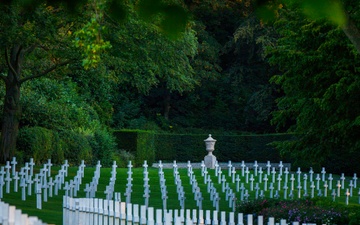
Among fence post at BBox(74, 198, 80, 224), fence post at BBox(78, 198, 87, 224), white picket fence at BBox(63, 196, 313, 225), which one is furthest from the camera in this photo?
fence post at BBox(74, 198, 80, 224)

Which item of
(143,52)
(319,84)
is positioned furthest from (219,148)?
(143,52)

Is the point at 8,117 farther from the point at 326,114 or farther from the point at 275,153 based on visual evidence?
the point at 275,153

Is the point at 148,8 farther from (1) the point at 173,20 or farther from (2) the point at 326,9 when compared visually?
(2) the point at 326,9

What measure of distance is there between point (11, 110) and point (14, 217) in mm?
20729

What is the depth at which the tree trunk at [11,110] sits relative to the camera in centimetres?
2597

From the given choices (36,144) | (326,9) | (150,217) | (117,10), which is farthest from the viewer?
(36,144)

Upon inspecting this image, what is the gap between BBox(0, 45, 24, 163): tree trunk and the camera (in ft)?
85.2

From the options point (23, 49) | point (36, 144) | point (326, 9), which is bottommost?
point (326, 9)

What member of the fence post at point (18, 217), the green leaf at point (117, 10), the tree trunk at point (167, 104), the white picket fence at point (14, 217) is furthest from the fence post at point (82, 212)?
the tree trunk at point (167, 104)

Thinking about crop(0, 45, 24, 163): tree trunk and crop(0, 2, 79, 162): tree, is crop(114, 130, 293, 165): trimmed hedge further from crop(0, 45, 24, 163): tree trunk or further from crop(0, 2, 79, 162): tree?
crop(0, 45, 24, 163): tree trunk

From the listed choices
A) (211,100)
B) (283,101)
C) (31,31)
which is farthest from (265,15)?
(211,100)

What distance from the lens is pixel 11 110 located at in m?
26.3

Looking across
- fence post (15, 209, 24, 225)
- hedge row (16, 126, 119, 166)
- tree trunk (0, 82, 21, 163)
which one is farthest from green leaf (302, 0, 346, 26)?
hedge row (16, 126, 119, 166)

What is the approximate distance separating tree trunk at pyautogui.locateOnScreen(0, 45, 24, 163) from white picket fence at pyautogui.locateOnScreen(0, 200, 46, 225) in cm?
1961
